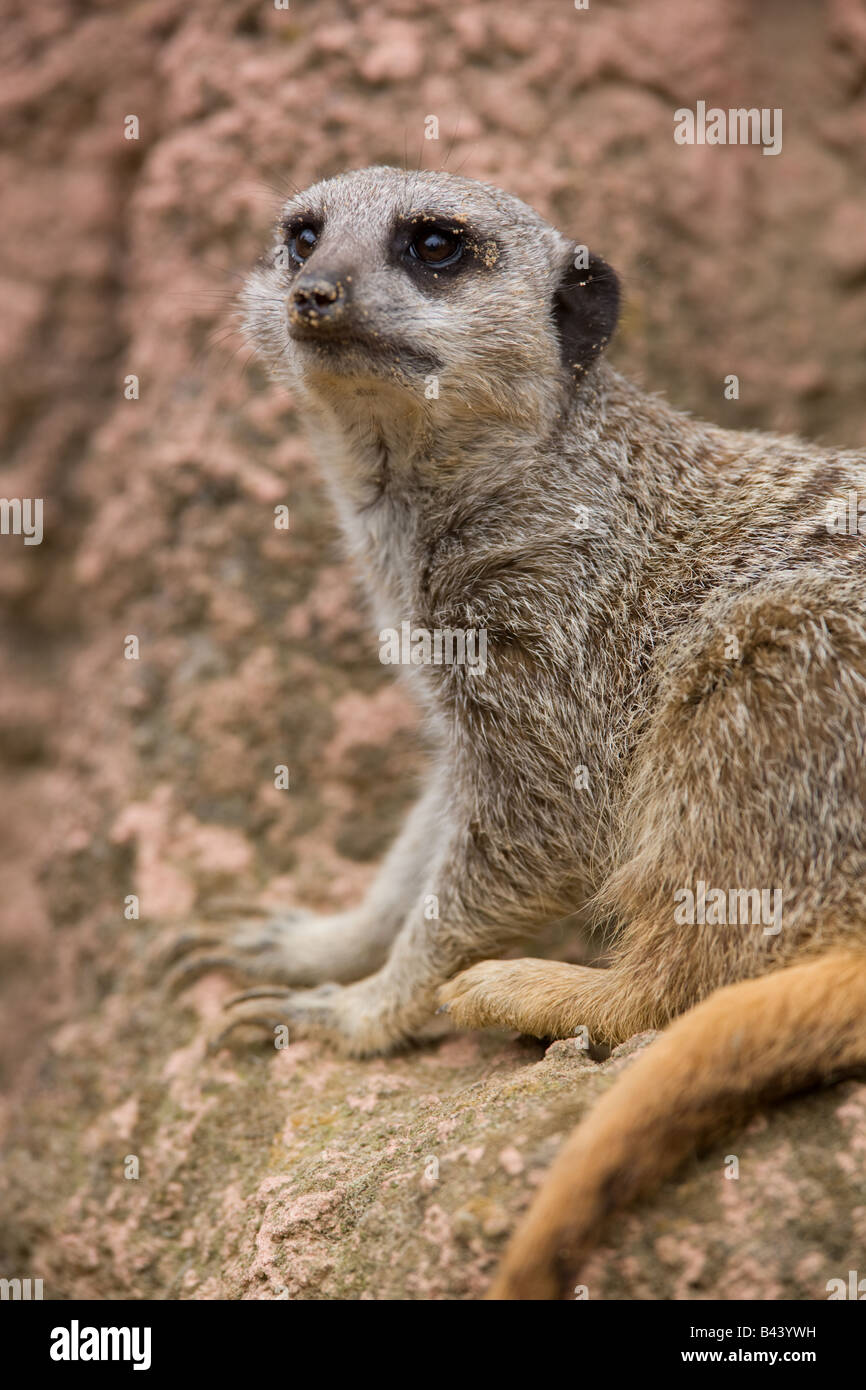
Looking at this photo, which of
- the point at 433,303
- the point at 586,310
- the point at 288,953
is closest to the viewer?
the point at 433,303

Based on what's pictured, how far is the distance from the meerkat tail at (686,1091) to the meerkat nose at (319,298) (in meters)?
1.91

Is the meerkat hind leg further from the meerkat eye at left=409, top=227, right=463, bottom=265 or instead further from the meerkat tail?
the meerkat eye at left=409, top=227, right=463, bottom=265

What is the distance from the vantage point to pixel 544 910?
3.23 m

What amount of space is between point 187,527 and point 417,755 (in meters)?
1.32

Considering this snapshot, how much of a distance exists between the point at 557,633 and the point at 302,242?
1450 millimetres

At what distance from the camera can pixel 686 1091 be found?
221cm

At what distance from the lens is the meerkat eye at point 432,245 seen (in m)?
3.22

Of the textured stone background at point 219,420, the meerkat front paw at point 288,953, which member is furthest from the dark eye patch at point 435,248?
the meerkat front paw at point 288,953

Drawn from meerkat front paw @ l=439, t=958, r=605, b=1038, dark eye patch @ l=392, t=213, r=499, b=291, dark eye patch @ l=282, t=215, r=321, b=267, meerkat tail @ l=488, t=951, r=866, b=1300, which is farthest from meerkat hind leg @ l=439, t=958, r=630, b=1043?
dark eye patch @ l=282, t=215, r=321, b=267

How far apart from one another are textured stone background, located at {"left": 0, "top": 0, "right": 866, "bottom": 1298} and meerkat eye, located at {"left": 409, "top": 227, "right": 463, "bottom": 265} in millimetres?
1302

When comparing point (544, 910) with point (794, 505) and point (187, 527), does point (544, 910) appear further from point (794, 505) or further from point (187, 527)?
point (187, 527)

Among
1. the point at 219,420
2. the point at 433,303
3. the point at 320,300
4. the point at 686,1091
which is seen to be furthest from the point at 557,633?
the point at 219,420

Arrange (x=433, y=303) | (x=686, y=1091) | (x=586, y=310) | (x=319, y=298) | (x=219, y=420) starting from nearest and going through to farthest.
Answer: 1. (x=686, y=1091)
2. (x=319, y=298)
3. (x=433, y=303)
4. (x=586, y=310)
5. (x=219, y=420)

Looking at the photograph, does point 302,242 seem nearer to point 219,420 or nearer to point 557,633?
point 219,420
